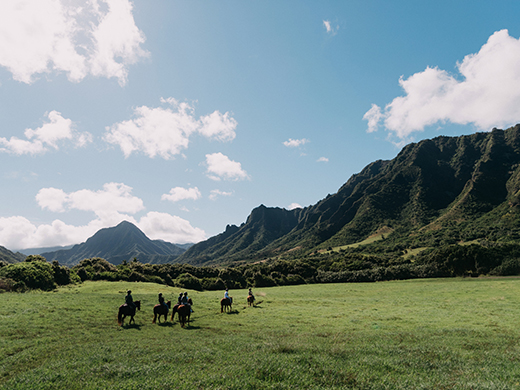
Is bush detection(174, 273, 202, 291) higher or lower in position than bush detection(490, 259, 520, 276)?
lower

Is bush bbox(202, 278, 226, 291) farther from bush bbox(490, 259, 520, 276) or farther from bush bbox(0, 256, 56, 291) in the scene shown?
bush bbox(490, 259, 520, 276)

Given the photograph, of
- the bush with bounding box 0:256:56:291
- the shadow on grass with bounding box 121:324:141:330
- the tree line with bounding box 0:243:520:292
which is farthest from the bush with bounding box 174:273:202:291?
the shadow on grass with bounding box 121:324:141:330

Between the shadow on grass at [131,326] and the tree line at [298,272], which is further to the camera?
the tree line at [298,272]

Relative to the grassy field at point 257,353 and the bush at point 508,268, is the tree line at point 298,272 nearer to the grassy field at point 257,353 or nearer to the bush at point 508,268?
the bush at point 508,268

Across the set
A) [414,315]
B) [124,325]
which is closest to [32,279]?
[124,325]

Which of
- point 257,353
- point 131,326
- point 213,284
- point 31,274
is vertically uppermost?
point 257,353

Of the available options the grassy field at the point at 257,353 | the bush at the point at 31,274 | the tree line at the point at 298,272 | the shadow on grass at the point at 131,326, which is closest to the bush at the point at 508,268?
the tree line at the point at 298,272

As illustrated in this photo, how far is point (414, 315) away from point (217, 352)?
23.6 meters

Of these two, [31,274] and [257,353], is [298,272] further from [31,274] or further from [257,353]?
[257,353]

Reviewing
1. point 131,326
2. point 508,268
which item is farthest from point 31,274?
point 508,268

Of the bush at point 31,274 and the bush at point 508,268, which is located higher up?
the bush at point 31,274

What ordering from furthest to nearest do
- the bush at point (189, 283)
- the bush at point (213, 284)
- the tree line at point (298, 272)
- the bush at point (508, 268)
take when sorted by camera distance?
the bush at point (213, 284) → the bush at point (189, 283) → the bush at point (508, 268) → the tree line at point (298, 272)

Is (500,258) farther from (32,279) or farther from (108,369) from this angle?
(32,279)

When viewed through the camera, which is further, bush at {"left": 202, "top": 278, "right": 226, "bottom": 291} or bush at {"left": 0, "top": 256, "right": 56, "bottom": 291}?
bush at {"left": 202, "top": 278, "right": 226, "bottom": 291}
